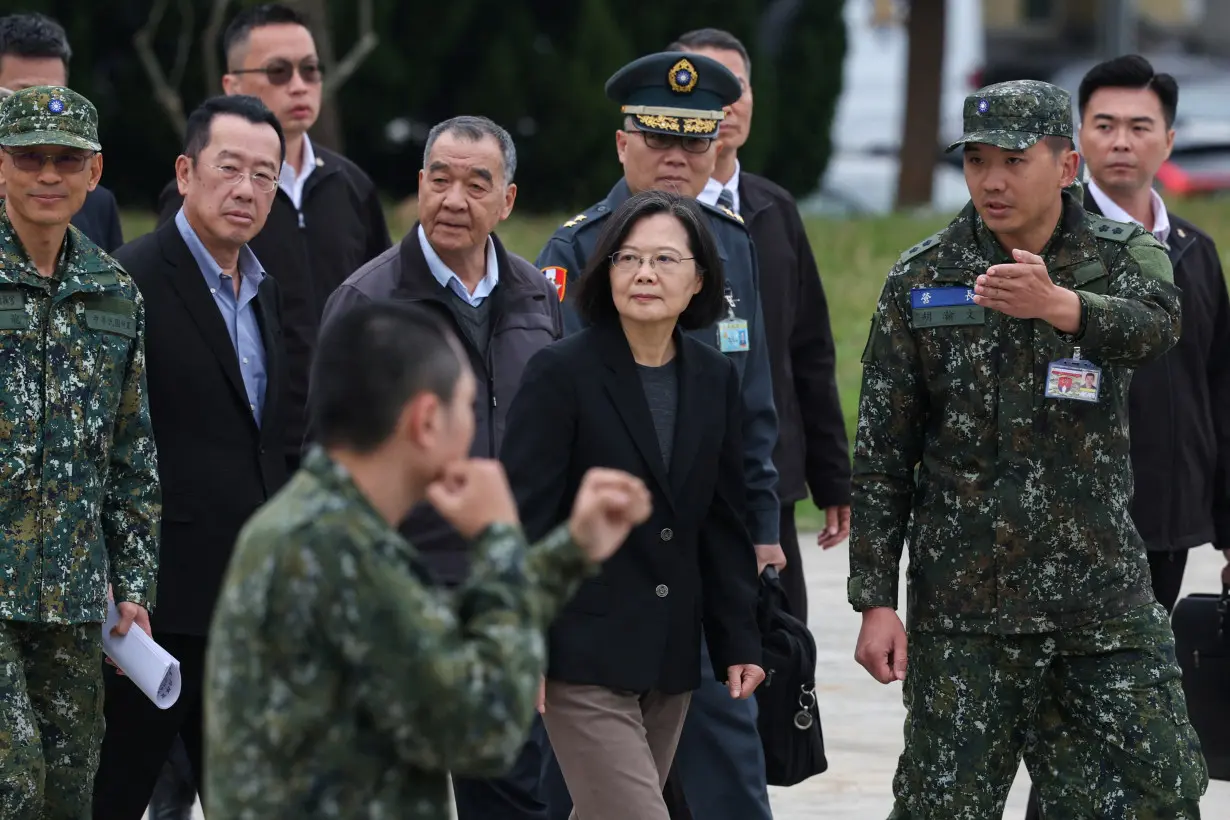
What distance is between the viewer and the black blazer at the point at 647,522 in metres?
4.98

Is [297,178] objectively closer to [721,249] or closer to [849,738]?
[721,249]

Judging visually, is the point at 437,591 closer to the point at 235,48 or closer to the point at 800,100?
the point at 235,48

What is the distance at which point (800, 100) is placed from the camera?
23250 mm

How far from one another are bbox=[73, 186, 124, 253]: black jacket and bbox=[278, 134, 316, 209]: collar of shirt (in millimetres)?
541

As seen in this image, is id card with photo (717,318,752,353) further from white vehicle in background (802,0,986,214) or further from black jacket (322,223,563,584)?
white vehicle in background (802,0,986,214)

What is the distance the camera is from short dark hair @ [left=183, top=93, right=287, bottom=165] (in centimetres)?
602

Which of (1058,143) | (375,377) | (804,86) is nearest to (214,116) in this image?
(1058,143)

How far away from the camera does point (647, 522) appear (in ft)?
16.5

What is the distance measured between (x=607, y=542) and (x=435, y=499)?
11.3 inches

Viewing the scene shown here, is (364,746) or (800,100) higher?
(800,100)

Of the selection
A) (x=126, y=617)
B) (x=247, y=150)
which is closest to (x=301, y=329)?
(x=247, y=150)

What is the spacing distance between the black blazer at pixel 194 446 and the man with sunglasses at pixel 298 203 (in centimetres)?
69

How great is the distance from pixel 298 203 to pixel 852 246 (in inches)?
414

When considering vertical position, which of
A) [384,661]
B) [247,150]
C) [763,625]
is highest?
[247,150]
